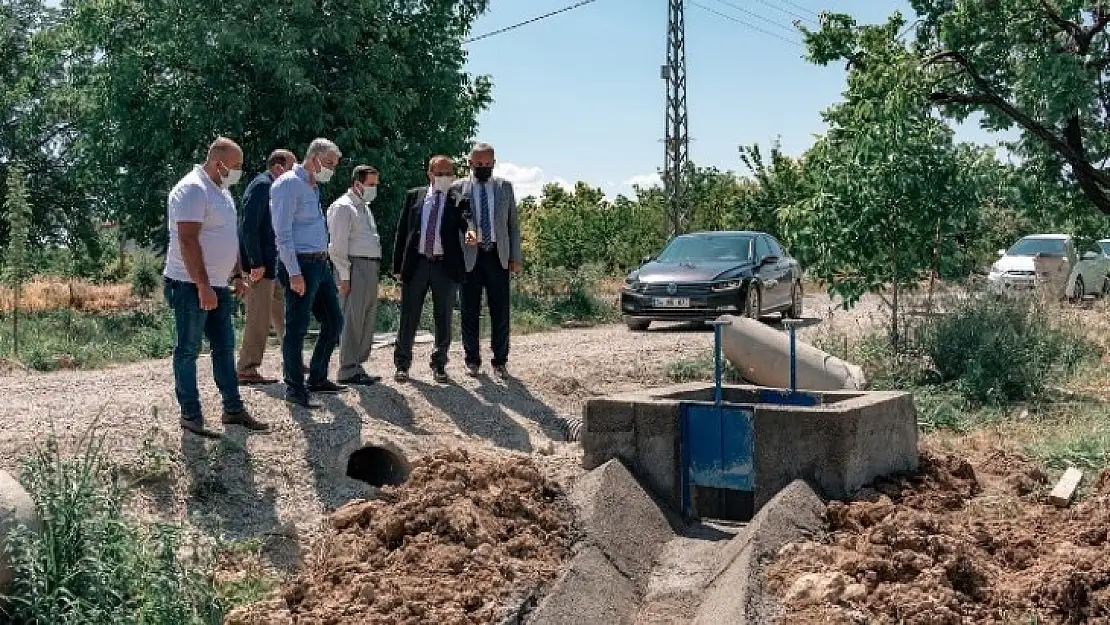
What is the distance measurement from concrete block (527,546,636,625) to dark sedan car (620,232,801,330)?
8840 mm

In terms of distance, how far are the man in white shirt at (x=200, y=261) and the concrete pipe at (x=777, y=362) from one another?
188 inches

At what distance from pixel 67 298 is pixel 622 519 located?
1830cm

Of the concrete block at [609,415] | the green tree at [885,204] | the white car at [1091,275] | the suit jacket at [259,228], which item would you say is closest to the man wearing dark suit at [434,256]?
the suit jacket at [259,228]

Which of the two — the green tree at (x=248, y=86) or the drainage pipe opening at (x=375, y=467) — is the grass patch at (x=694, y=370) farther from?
the green tree at (x=248, y=86)

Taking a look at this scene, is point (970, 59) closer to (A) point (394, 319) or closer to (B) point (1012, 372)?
(B) point (1012, 372)

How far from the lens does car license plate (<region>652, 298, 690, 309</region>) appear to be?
15.0m

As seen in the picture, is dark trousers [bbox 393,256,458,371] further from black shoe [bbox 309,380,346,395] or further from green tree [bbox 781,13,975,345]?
green tree [bbox 781,13,975,345]

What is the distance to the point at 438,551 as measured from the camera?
5.73 m

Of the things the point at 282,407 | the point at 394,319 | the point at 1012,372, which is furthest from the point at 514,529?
the point at 394,319

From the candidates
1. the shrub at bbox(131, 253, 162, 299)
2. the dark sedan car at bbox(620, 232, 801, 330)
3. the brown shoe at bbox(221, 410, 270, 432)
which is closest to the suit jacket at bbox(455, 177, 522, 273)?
the brown shoe at bbox(221, 410, 270, 432)

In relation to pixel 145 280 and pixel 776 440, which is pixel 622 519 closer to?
pixel 776 440

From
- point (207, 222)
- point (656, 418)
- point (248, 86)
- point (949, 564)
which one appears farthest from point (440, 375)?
point (248, 86)

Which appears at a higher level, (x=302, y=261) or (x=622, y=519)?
(x=302, y=261)

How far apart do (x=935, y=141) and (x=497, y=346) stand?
5.23m
